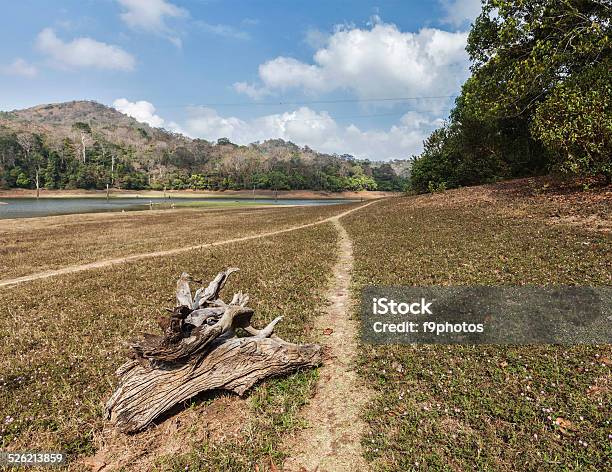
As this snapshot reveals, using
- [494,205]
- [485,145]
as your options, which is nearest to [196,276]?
A: [494,205]

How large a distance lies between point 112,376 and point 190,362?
264 cm

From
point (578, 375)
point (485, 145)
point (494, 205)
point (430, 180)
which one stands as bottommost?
point (578, 375)

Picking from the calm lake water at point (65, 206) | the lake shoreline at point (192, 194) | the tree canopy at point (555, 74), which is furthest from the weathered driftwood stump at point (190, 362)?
the lake shoreline at point (192, 194)

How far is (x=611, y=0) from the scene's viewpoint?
65.8 ft

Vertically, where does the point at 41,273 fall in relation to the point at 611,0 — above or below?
below

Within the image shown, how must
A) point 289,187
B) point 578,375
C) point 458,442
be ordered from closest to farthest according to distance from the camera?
point 458,442
point 578,375
point 289,187

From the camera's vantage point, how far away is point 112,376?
23.5ft

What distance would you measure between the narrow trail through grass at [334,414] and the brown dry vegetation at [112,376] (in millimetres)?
302

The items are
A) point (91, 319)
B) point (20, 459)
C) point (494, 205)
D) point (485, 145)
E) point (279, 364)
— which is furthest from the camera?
point (485, 145)

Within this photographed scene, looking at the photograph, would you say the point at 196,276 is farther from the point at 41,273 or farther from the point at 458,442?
the point at 458,442

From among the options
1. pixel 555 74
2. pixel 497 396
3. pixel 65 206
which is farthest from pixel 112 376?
→ pixel 65 206

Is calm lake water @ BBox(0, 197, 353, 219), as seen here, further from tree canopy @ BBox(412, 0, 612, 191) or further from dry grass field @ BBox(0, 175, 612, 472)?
tree canopy @ BBox(412, 0, 612, 191)

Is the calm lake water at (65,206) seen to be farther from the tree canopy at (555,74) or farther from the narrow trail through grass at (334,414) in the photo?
the tree canopy at (555,74)

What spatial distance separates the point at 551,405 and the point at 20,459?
333 inches
